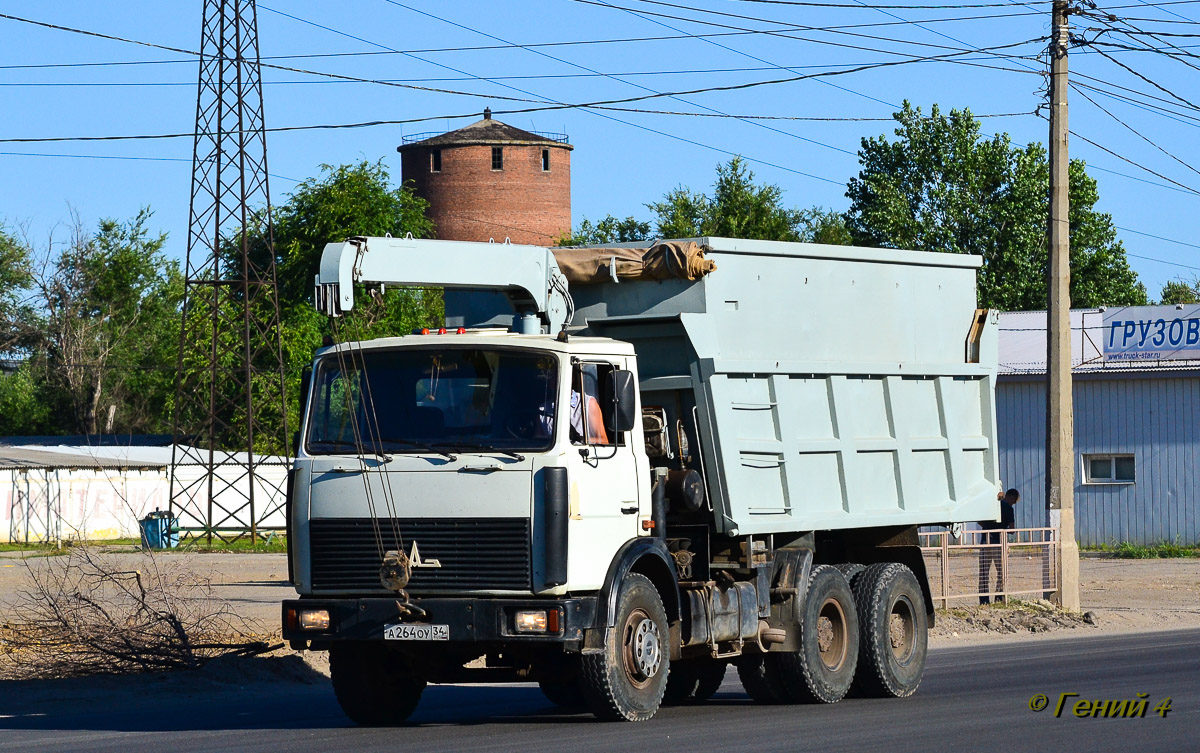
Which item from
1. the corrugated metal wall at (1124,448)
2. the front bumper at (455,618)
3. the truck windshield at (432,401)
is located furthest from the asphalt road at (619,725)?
the corrugated metal wall at (1124,448)

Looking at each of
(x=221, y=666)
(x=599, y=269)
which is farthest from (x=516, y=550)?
(x=221, y=666)

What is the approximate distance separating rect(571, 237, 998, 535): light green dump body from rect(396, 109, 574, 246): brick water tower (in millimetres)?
68169

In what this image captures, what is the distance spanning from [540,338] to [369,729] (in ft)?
10.0

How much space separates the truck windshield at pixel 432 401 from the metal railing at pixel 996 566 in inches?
498

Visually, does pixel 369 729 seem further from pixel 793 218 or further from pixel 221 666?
pixel 793 218

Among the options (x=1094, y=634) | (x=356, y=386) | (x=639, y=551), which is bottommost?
(x=1094, y=634)

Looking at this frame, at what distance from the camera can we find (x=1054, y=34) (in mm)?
23719

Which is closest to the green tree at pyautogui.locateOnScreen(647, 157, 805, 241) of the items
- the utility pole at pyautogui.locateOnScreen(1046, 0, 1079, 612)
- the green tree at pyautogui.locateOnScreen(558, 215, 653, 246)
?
the green tree at pyautogui.locateOnScreen(558, 215, 653, 246)

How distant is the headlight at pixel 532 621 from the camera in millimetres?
10117

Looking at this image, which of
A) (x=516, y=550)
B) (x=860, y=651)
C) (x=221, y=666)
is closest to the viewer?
(x=516, y=550)

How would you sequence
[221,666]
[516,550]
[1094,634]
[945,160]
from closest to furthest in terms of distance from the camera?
[516,550] < [221,666] < [1094,634] < [945,160]

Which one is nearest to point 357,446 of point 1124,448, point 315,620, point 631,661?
point 315,620

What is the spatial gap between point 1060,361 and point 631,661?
13.9m

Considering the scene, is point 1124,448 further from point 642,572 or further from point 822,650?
point 642,572
